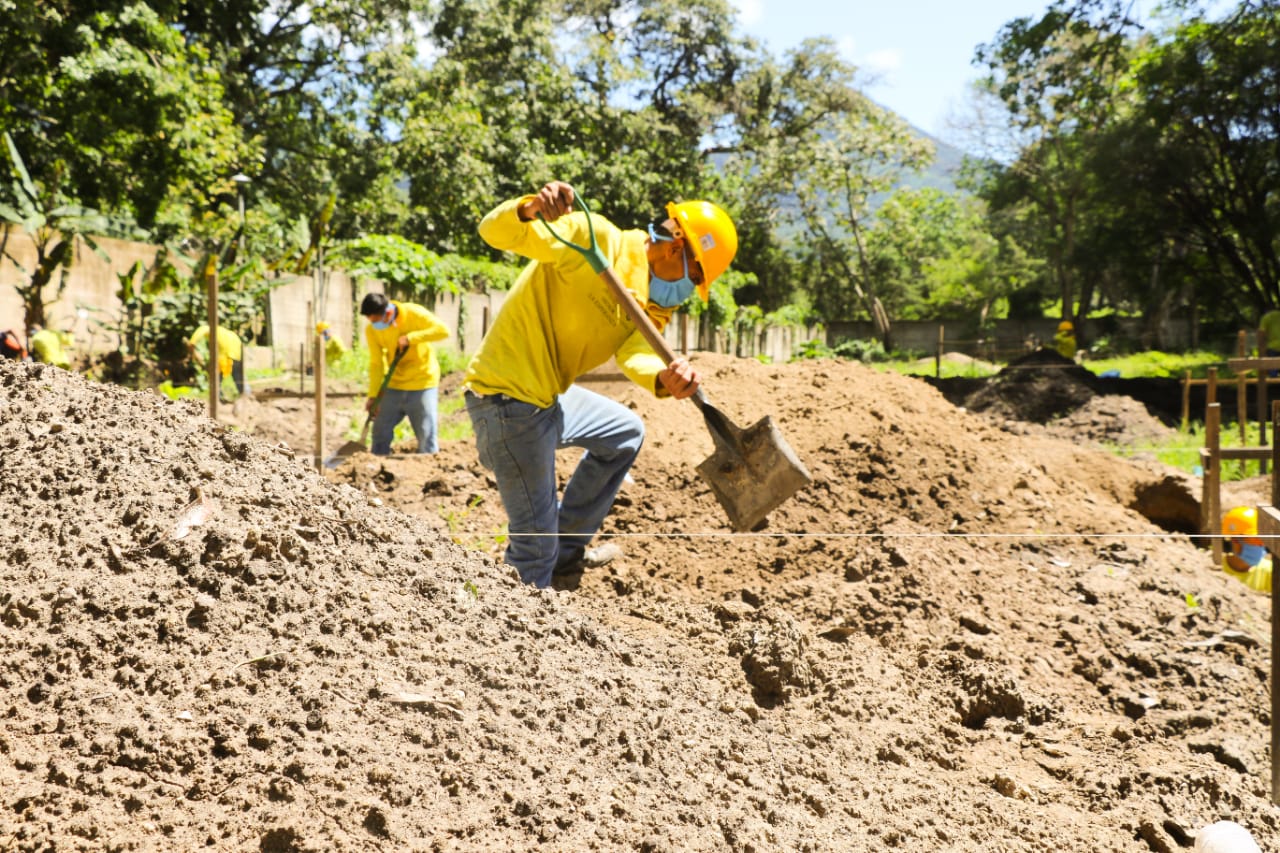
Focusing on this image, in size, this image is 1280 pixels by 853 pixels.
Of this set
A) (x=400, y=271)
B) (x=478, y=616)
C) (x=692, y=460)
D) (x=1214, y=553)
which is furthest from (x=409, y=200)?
(x=478, y=616)

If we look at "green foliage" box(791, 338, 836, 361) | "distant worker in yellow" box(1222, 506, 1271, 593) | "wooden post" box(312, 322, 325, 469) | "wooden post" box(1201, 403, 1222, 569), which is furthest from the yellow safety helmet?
"green foliage" box(791, 338, 836, 361)

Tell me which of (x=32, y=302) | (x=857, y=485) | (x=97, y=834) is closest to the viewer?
(x=97, y=834)

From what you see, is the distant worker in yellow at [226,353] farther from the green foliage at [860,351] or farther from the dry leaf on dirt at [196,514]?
the green foliage at [860,351]

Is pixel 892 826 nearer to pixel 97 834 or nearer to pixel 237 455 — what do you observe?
pixel 97 834

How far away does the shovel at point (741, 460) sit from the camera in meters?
3.60

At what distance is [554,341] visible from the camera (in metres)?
3.91

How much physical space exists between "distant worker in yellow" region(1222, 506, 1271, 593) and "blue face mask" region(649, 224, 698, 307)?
10.9 feet

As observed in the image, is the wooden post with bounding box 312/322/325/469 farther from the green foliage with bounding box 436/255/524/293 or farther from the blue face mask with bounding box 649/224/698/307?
the green foliage with bounding box 436/255/524/293

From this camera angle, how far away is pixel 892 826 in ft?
8.48

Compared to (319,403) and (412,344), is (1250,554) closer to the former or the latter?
(412,344)

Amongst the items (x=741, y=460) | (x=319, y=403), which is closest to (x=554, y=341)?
(x=741, y=460)

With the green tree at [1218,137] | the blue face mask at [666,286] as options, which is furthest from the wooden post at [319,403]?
the green tree at [1218,137]

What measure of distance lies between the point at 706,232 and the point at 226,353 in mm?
8261

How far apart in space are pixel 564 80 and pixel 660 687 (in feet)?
80.0
